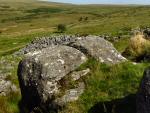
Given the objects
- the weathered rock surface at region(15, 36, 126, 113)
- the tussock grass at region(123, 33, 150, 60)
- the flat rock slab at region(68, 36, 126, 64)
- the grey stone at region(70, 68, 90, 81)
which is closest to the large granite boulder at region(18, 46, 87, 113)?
the weathered rock surface at region(15, 36, 126, 113)

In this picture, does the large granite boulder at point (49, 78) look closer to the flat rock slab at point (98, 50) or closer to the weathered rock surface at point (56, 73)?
the weathered rock surface at point (56, 73)

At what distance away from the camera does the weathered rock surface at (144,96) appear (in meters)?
10.5

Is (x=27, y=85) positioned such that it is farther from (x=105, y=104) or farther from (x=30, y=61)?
(x=105, y=104)

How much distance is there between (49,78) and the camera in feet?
46.1

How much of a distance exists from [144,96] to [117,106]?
2295 mm

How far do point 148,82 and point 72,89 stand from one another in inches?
160

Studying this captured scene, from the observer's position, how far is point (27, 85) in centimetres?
1459

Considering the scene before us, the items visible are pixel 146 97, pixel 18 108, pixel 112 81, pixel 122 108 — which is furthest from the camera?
pixel 18 108

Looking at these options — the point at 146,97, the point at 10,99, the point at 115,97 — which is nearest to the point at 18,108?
the point at 10,99

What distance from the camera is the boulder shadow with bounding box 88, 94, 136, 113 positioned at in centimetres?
1252

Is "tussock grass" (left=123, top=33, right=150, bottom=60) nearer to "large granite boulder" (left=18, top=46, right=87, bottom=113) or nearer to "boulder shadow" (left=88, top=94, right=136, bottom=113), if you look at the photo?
"large granite boulder" (left=18, top=46, right=87, bottom=113)

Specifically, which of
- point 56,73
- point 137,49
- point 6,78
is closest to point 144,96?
point 56,73

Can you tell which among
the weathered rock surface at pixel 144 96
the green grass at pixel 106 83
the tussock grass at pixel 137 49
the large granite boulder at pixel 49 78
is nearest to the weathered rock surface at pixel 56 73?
the large granite boulder at pixel 49 78

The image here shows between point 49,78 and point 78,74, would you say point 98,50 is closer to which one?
point 78,74
